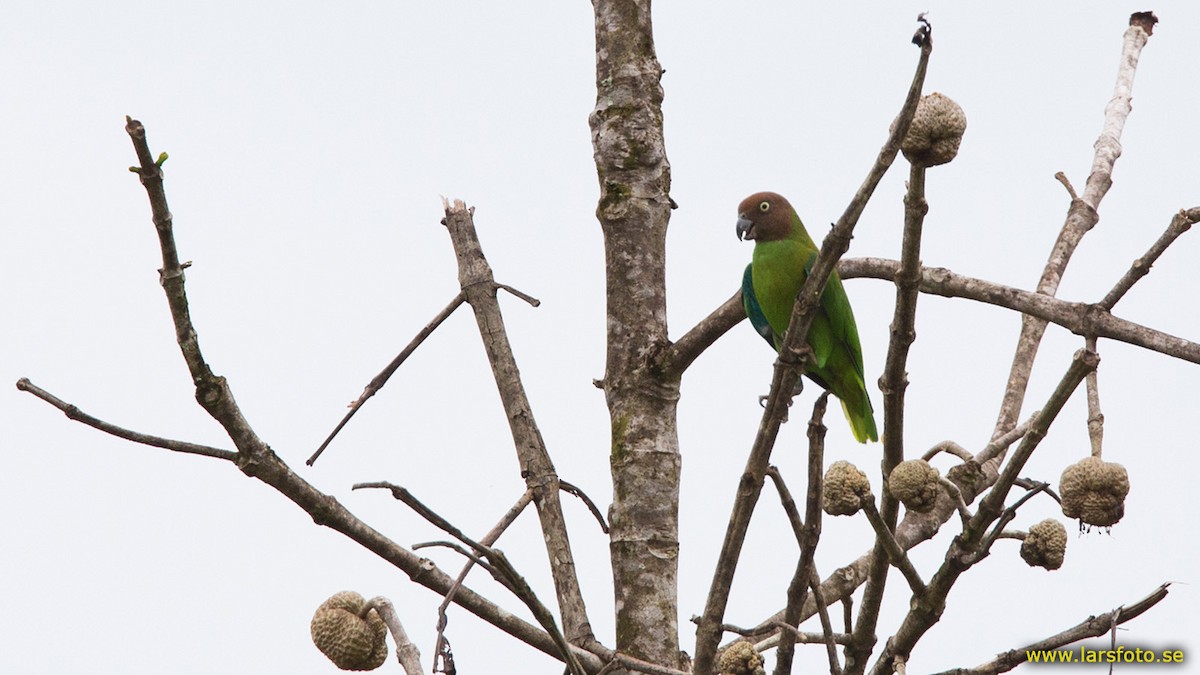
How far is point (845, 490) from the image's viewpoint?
3045 millimetres

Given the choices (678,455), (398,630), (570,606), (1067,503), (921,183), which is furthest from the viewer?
(678,455)

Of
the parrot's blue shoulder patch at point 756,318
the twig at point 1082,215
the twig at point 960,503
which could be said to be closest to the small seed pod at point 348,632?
the twig at point 960,503

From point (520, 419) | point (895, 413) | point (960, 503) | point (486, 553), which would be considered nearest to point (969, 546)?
point (960, 503)

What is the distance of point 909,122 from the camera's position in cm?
230

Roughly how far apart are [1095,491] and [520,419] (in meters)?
1.79

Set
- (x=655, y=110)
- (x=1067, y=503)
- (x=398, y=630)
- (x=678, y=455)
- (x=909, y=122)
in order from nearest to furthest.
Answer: (x=909, y=122)
(x=398, y=630)
(x=1067, y=503)
(x=678, y=455)
(x=655, y=110)

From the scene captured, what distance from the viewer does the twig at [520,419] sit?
365cm

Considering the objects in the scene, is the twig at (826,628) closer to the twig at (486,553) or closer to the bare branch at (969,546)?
the bare branch at (969,546)

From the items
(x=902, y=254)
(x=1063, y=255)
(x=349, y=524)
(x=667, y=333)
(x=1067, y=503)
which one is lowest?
(x=349, y=524)

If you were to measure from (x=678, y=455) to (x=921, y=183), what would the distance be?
1.75 metres

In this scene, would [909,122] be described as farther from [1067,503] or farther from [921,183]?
[1067,503]

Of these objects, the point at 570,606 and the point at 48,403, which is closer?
the point at 48,403

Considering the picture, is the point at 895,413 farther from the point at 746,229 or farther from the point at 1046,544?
the point at 746,229

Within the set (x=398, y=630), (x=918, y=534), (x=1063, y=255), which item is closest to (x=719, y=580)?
(x=398, y=630)
